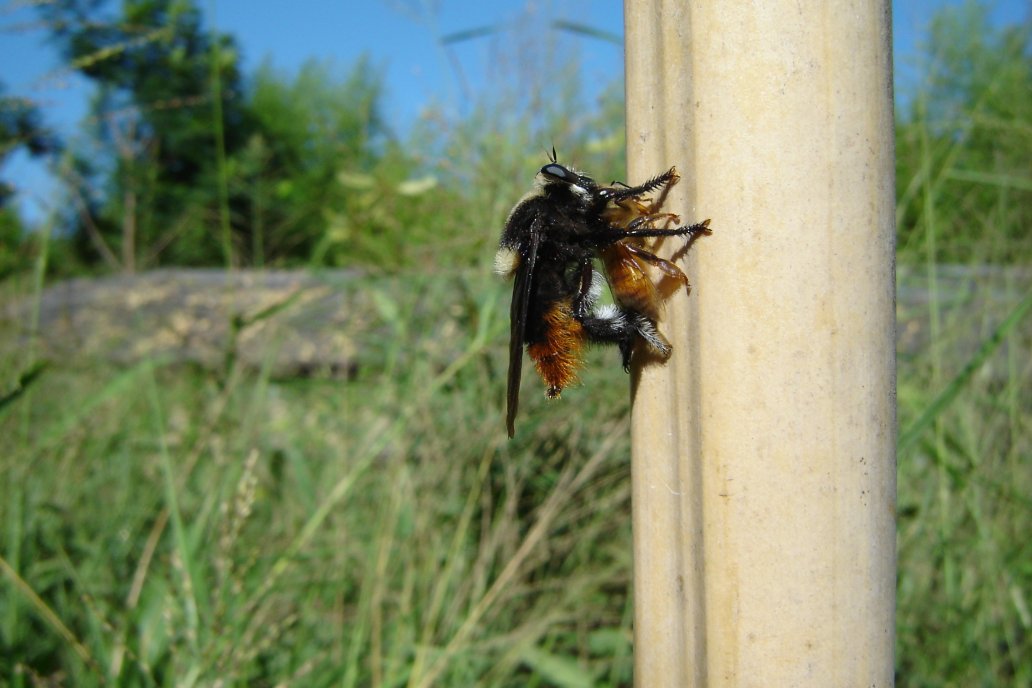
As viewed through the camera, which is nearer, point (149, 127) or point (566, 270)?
point (566, 270)

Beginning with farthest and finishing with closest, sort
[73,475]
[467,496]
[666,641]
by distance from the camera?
[73,475]
[467,496]
[666,641]

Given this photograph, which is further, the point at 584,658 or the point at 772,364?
the point at 584,658

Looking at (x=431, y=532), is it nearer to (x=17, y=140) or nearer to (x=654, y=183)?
(x=17, y=140)

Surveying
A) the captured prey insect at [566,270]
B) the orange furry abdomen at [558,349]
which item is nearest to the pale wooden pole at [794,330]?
the captured prey insect at [566,270]

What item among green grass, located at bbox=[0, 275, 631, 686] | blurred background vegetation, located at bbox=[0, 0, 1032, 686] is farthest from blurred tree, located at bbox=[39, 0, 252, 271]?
green grass, located at bbox=[0, 275, 631, 686]

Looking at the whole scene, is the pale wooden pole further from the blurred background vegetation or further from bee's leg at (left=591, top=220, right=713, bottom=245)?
the blurred background vegetation

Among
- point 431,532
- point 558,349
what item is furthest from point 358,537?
point 558,349

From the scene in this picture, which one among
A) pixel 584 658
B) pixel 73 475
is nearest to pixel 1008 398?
pixel 584 658

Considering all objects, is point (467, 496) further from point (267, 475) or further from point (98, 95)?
point (98, 95)
